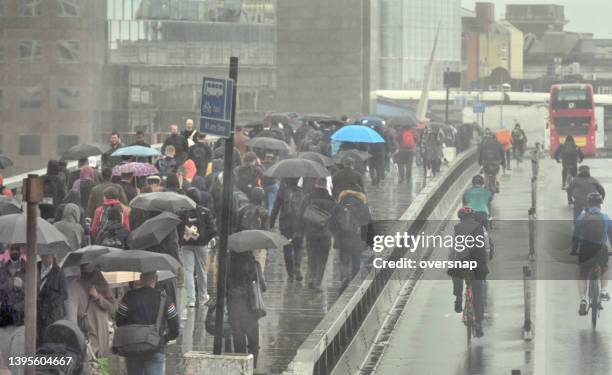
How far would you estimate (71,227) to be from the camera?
14367mm

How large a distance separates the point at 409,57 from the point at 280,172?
14464cm

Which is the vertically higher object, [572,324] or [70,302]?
[70,302]

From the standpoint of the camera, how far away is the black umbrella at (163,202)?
15609 millimetres

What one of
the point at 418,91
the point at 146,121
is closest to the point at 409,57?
the point at 418,91

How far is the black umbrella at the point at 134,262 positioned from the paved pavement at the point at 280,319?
212cm

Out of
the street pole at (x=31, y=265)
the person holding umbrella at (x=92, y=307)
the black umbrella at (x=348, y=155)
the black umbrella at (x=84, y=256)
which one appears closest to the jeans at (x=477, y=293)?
the black umbrella at (x=348, y=155)

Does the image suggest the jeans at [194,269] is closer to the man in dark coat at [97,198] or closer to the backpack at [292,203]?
the man in dark coat at [97,198]

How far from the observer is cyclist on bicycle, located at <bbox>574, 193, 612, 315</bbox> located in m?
18.9

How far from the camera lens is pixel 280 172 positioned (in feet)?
66.7

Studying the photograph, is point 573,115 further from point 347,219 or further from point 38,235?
point 38,235

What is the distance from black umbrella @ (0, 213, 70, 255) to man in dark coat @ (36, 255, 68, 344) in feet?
0.74

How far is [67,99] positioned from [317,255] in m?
57.3

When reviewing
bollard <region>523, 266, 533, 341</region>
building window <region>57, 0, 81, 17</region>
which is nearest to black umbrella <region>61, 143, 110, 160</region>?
bollard <region>523, 266, 533, 341</region>

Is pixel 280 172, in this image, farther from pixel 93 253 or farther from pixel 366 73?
pixel 366 73
